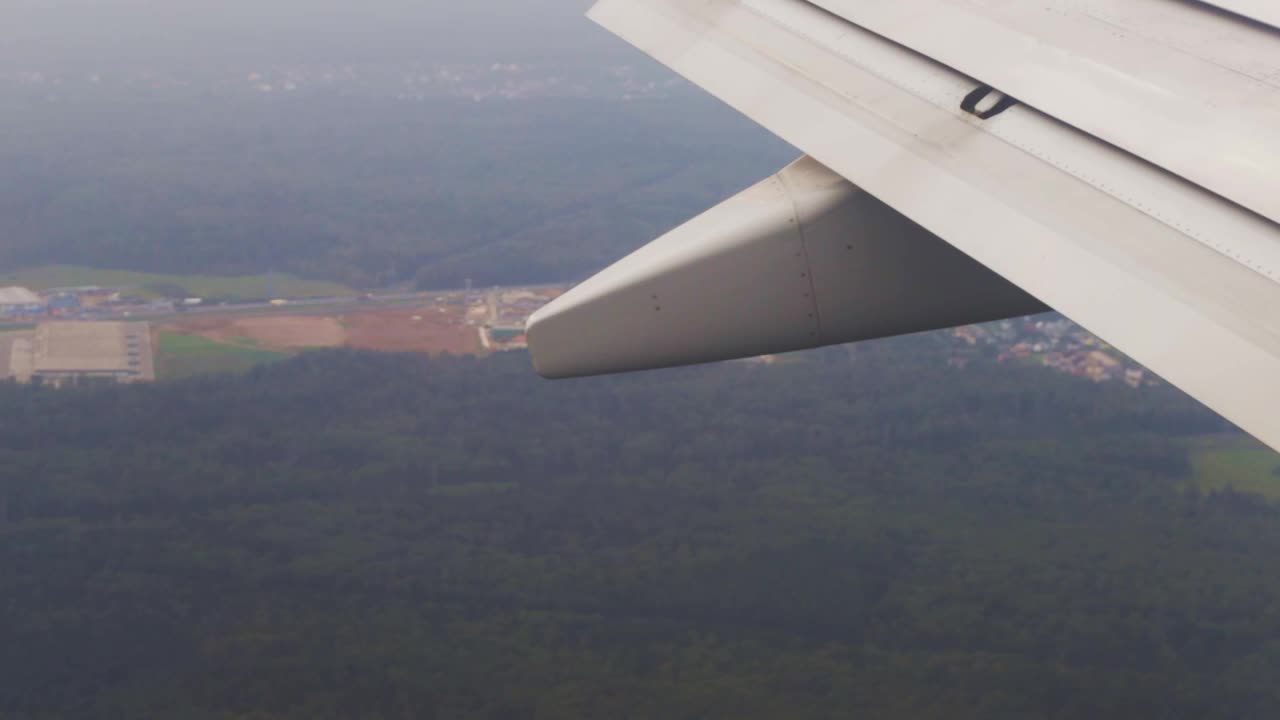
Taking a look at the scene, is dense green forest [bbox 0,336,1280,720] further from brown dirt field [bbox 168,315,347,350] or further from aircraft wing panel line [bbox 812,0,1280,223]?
aircraft wing panel line [bbox 812,0,1280,223]

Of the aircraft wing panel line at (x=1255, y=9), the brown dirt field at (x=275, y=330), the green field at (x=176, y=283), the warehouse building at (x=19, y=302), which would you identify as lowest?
the aircraft wing panel line at (x=1255, y=9)

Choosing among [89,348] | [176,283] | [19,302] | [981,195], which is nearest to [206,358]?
[89,348]

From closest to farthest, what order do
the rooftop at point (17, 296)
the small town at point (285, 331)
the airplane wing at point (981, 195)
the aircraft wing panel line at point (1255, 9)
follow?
1. the airplane wing at point (981, 195)
2. the aircraft wing panel line at point (1255, 9)
3. the small town at point (285, 331)
4. the rooftop at point (17, 296)

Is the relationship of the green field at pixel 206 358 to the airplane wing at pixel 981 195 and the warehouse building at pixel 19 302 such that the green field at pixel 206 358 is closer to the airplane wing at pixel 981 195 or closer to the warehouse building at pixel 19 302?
the warehouse building at pixel 19 302

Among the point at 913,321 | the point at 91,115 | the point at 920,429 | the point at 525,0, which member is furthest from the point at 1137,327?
the point at 525,0

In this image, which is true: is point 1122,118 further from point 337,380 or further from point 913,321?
point 337,380

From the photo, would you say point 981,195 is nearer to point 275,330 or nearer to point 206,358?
point 206,358

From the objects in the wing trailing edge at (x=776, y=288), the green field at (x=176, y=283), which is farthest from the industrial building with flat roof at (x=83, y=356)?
the wing trailing edge at (x=776, y=288)

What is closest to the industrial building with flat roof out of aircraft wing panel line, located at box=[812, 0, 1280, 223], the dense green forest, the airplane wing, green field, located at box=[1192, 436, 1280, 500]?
the dense green forest
